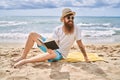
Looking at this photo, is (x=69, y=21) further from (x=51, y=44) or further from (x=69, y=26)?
(x=51, y=44)

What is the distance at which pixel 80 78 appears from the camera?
3.89 m

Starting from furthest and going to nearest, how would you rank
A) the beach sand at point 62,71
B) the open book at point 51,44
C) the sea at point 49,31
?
the sea at point 49,31 → the open book at point 51,44 → the beach sand at point 62,71

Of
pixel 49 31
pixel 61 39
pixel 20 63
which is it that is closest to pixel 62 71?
pixel 61 39

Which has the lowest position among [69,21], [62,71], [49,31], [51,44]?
[49,31]

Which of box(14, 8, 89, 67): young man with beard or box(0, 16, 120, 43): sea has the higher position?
box(14, 8, 89, 67): young man with beard

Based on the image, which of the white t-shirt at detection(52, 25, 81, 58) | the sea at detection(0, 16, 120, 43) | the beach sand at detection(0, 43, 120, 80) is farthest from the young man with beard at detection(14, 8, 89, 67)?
the sea at detection(0, 16, 120, 43)

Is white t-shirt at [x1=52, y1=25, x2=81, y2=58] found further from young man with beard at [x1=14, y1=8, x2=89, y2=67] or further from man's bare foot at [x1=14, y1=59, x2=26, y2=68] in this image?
man's bare foot at [x1=14, y1=59, x2=26, y2=68]

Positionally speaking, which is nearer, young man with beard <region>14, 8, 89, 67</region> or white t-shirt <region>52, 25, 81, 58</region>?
young man with beard <region>14, 8, 89, 67</region>

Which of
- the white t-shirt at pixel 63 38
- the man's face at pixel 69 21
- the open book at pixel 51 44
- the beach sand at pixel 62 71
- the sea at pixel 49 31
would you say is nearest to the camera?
the beach sand at pixel 62 71

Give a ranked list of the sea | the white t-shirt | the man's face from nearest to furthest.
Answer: the man's face, the white t-shirt, the sea

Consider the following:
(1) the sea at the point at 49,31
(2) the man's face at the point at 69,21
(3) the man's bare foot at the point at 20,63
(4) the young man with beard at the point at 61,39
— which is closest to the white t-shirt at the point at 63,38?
(4) the young man with beard at the point at 61,39

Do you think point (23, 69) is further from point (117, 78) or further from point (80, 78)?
point (117, 78)

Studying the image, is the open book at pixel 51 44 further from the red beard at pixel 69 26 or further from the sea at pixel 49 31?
the sea at pixel 49 31

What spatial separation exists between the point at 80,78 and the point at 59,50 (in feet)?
3.72
